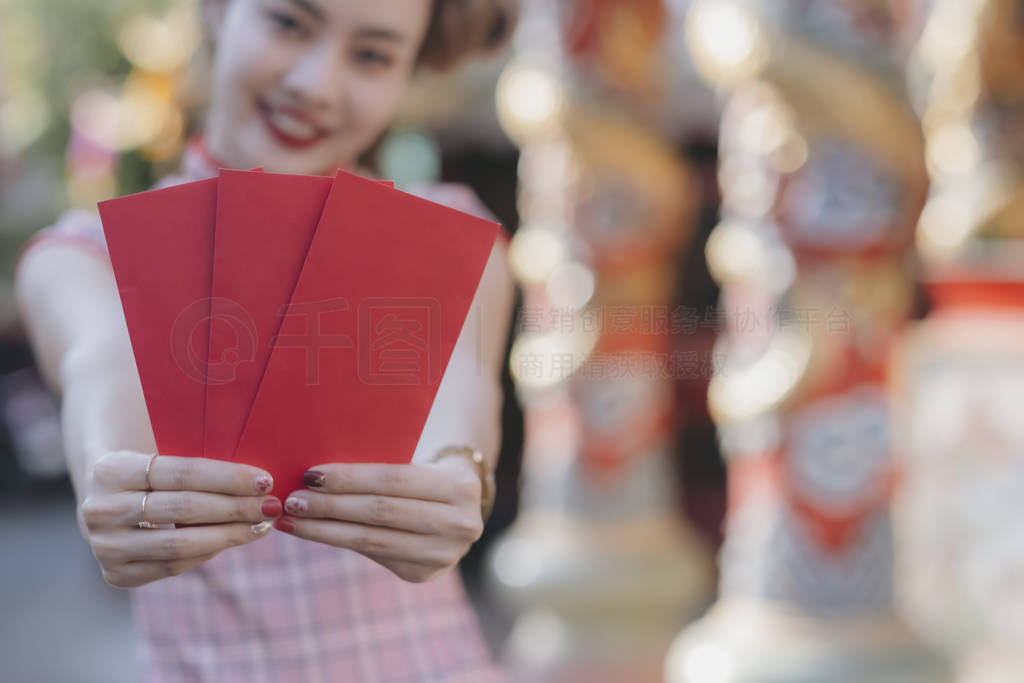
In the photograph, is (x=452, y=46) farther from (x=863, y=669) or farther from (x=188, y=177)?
(x=863, y=669)

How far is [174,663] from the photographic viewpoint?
0.81 metres

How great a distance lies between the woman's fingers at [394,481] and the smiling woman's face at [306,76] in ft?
1.00

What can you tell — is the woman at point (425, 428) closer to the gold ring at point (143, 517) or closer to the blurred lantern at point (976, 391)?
the gold ring at point (143, 517)

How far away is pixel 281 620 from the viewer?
80 centimetres

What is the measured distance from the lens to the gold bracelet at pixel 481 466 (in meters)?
0.71

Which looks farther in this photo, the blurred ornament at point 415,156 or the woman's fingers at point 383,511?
the blurred ornament at point 415,156

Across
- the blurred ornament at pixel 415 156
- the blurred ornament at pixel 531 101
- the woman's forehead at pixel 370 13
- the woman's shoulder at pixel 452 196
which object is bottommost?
the woman's shoulder at pixel 452 196

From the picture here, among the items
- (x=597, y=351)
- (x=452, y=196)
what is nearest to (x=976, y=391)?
(x=597, y=351)

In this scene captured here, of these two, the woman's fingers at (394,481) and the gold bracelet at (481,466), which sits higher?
the gold bracelet at (481,466)

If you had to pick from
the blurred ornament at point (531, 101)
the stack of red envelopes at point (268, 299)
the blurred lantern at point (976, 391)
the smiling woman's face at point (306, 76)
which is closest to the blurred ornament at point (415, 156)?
the blurred ornament at point (531, 101)

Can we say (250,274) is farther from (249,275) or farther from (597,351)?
(597,351)

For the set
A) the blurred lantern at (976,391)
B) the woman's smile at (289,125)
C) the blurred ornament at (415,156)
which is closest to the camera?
the woman's smile at (289,125)

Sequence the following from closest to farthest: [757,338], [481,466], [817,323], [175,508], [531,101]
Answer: [175,508], [481,466], [817,323], [757,338], [531,101]

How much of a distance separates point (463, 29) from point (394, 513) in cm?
48
